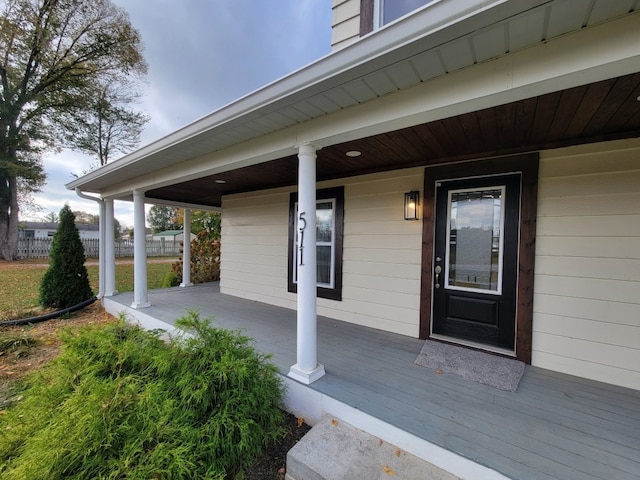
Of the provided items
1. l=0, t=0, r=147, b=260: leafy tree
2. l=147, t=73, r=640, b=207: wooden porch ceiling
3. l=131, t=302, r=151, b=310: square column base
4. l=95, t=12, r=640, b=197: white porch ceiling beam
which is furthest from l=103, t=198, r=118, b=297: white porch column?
l=0, t=0, r=147, b=260: leafy tree

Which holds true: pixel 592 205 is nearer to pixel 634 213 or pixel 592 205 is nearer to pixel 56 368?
pixel 634 213

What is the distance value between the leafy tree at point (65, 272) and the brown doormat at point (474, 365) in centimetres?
660

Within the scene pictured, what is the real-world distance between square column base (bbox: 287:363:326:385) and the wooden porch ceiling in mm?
2240

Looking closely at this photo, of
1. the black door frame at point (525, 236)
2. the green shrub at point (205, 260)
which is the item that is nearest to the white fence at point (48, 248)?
the green shrub at point (205, 260)

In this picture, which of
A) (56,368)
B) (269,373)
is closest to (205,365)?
(269,373)

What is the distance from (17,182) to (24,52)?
6.06 meters

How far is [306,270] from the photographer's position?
240 cm

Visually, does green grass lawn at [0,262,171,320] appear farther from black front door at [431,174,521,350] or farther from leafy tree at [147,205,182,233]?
leafy tree at [147,205,182,233]

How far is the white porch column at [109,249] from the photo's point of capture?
18.4 feet

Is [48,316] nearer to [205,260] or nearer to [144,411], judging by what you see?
[205,260]

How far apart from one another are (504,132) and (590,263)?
146 cm

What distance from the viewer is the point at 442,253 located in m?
3.26

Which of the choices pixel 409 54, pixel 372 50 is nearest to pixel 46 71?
pixel 372 50

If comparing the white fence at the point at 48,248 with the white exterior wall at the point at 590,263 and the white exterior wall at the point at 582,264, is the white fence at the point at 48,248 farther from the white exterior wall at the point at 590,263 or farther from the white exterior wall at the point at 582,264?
the white exterior wall at the point at 590,263
